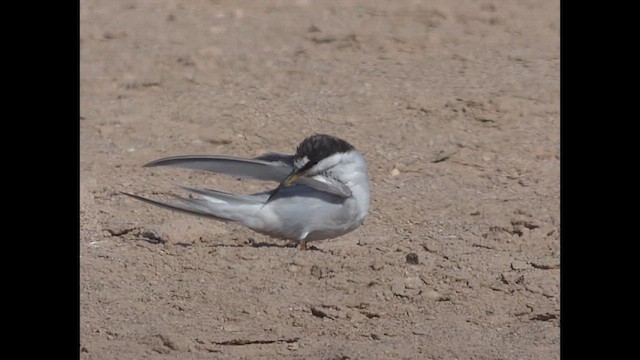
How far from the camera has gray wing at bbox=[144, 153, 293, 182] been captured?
205 inches

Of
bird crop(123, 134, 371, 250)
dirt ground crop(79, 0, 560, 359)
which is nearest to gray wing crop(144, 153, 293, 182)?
bird crop(123, 134, 371, 250)

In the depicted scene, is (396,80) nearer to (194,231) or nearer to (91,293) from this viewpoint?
(194,231)

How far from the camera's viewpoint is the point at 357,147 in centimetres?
642

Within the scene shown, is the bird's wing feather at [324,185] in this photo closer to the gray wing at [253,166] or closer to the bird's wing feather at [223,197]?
the gray wing at [253,166]

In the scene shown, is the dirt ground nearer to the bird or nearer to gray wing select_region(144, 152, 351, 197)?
the bird

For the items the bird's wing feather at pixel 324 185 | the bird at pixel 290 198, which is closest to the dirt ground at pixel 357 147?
the bird at pixel 290 198

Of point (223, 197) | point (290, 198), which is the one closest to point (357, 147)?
point (290, 198)

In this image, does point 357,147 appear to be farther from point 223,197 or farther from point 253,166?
point 223,197

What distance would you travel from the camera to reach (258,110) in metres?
6.79

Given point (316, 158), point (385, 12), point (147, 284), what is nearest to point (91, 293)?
point (147, 284)

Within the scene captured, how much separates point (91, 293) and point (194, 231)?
77 centimetres

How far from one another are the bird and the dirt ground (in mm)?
121

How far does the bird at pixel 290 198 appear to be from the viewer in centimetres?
523

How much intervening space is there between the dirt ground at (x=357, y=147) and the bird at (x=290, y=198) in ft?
0.40
